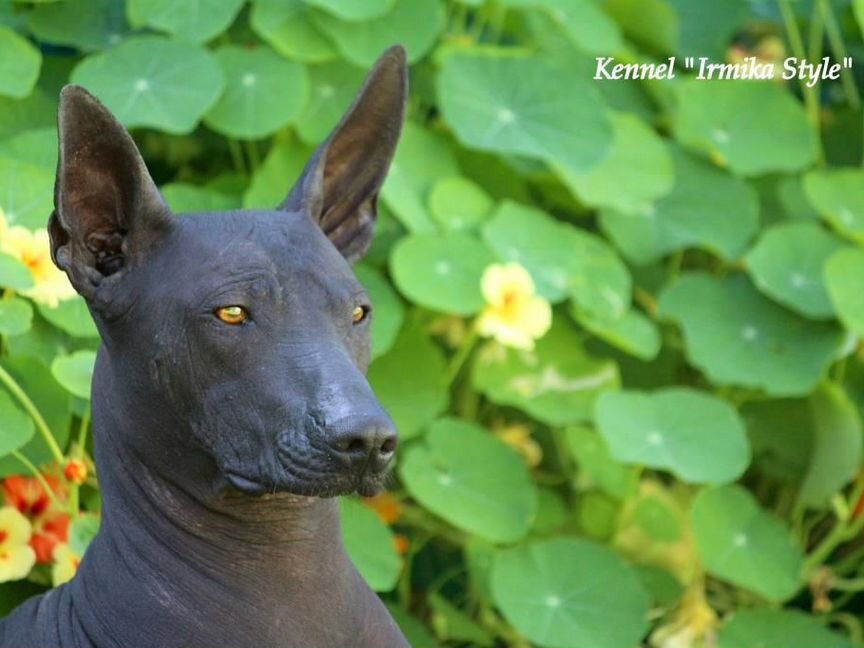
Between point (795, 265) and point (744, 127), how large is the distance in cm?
39

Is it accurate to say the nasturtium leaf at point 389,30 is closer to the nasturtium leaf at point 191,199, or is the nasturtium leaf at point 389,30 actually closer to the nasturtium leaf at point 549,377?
the nasturtium leaf at point 191,199

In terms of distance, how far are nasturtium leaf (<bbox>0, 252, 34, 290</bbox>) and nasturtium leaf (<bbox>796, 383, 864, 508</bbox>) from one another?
1869 millimetres

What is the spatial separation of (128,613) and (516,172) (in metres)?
2.06

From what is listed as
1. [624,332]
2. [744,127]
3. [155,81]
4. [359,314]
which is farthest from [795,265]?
[359,314]

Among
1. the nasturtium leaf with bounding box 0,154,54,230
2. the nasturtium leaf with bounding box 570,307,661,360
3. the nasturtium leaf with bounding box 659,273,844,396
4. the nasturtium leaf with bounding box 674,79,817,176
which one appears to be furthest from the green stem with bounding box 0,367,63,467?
the nasturtium leaf with bounding box 674,79,817,176

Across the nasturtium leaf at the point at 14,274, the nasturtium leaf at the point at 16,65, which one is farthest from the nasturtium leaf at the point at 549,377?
the nasturtium leaf at the point at 14,274

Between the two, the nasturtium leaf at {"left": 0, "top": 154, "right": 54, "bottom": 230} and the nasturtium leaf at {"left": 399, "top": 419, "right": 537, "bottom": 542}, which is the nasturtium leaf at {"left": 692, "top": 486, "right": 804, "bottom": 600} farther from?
the nasturtium leaf at {"left": 0, "top": 154, "right": 54, "bottom": 230}

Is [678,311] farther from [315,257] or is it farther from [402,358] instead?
[315,257]

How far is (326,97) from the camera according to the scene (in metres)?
3.54

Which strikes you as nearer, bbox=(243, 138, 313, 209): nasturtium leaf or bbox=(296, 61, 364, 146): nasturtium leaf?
bbox=(243, 138, 313, 209): nasturtium leaf

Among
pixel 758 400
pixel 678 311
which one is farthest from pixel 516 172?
pixel 758 400

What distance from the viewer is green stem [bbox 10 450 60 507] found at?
2554 millimetres

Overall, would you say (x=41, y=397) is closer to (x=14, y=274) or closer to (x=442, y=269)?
(x=14, y=274)

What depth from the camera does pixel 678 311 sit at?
379cm
